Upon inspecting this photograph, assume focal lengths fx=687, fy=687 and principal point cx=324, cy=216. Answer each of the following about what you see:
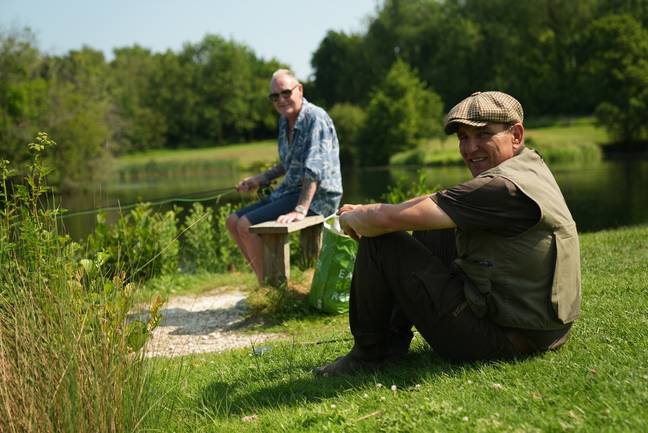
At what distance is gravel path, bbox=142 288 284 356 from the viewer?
5.64 m

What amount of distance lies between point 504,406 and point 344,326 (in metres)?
2.73

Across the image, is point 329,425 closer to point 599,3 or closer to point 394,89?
point 394,89

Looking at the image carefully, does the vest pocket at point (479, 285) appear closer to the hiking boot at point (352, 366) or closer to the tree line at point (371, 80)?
the hiking boot at point (352, 366)

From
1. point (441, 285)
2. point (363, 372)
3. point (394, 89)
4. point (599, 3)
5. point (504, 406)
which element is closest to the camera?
point (504, 406)

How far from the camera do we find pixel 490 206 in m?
3.04

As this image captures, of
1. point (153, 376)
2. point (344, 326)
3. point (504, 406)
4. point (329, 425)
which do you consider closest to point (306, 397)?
point (329, 425)

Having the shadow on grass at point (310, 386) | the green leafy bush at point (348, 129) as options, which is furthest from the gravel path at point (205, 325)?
the green leafy bush at point (348, 129)

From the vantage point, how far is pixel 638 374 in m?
3.00

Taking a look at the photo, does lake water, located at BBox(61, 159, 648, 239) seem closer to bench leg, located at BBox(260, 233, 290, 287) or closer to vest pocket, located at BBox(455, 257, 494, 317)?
bench leg, located at BBox(260, 233, 290, 287)

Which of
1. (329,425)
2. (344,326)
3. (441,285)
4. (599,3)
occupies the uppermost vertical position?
(599,3)

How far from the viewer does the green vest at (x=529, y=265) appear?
3.12 metres

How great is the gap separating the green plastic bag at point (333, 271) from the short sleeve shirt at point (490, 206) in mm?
2424

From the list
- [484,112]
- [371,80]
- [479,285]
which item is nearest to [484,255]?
[479,285]

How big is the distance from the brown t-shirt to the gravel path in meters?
2.70
